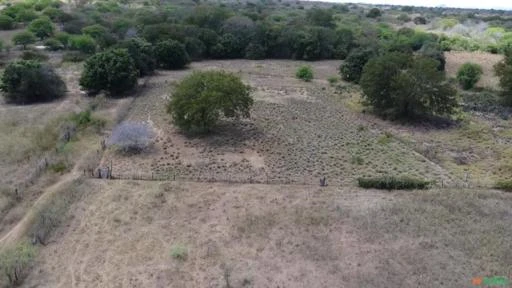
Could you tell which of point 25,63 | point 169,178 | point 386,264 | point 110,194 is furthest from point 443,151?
point 25,63

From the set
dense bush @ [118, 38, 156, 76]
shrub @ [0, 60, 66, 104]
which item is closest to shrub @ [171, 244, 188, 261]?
shrub @ [0, 60, 66, 104]

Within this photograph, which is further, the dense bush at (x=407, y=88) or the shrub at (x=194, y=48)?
the shrub at (x=194, y=48)

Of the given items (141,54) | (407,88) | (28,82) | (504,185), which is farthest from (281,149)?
(141,54)

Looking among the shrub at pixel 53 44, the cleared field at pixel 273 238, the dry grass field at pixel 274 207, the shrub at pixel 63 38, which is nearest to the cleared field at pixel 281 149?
the dry grass field at pixel 274 207

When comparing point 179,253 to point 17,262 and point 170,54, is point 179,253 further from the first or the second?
point 170,54

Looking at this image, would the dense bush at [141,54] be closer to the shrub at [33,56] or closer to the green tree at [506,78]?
the shrub at [33,56]

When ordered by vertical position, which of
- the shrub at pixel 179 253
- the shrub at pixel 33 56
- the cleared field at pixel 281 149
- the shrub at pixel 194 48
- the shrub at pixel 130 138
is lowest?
the shrub at pixel 179 253
